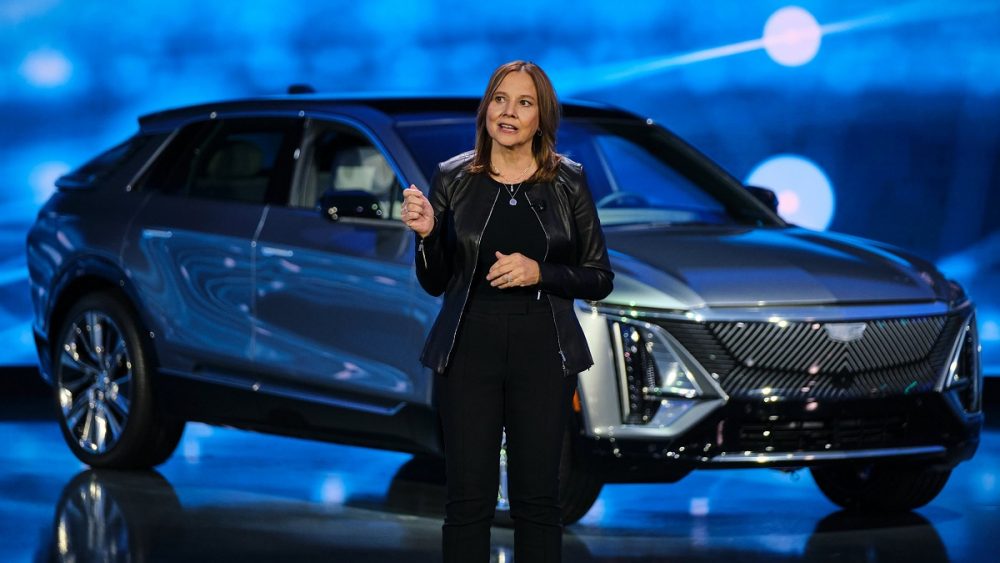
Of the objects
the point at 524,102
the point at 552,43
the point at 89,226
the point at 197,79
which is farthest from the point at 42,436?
the point at 524,102

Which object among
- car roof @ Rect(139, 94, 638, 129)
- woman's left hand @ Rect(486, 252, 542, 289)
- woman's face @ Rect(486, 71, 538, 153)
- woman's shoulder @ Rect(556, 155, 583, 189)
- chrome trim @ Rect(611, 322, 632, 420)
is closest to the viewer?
woman's left hand @ Rect(486, 252, 542, 289)

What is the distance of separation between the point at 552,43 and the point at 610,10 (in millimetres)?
404

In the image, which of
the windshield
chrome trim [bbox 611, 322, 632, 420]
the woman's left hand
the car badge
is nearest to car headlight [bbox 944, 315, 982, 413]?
the car badge

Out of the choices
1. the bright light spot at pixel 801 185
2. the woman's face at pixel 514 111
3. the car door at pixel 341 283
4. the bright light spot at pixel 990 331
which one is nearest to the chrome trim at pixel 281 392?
the car door at pixel 341 283

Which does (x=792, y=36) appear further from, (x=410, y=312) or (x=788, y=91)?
(x=410, y=312)

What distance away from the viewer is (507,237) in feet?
18.1

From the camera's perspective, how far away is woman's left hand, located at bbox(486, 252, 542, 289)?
17.2 feet

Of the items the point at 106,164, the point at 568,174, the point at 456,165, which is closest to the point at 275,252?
the point at 106,164

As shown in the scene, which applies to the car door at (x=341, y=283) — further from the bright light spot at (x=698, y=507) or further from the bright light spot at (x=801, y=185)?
the bright light spot at (x=801, y=185)

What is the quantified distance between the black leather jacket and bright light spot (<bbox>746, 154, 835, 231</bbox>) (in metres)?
6.97

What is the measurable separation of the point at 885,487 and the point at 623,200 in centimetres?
157

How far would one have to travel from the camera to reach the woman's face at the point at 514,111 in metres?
5.49

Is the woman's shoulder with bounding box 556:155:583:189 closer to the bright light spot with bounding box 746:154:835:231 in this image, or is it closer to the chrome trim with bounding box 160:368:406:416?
the chrome trim with bounding box 160:368:406:416

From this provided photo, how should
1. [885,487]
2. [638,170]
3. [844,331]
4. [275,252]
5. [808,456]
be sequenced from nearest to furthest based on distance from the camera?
[808,456], [844,331], [885,487], [275,252], [638,170]
